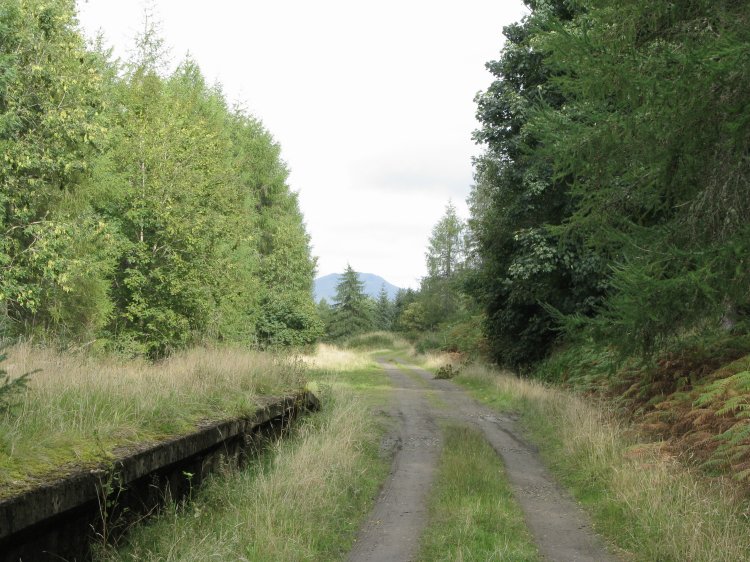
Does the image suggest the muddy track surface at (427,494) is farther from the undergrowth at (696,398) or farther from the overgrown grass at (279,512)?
the undergrowth at (696,398)

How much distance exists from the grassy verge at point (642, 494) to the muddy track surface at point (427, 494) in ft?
0.90

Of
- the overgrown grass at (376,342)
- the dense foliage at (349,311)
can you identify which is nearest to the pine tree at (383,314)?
the dense foliage at (349,311)

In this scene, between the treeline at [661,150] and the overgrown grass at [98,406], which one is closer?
the overgrown grass at [98,406]

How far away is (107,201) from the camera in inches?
734

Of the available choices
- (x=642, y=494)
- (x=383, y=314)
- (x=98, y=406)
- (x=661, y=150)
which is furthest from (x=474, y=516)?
(x=383, y=314)

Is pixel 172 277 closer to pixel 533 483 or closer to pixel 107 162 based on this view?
pixel 107 162

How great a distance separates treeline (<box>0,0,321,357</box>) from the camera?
44.2 feet

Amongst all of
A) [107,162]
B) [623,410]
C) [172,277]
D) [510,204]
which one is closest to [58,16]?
[107,162]

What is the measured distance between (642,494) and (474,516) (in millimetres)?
1842

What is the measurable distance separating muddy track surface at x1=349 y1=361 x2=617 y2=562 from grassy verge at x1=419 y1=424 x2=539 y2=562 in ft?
0.45

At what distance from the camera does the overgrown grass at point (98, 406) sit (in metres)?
4.20

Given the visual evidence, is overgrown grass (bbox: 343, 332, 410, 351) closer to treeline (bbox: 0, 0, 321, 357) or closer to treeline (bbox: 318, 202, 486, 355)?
treeline (bbox: 318, 202, 486, 355)

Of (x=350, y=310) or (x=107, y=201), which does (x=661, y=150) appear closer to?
(x=107, y=201)

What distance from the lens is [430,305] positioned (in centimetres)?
5584
